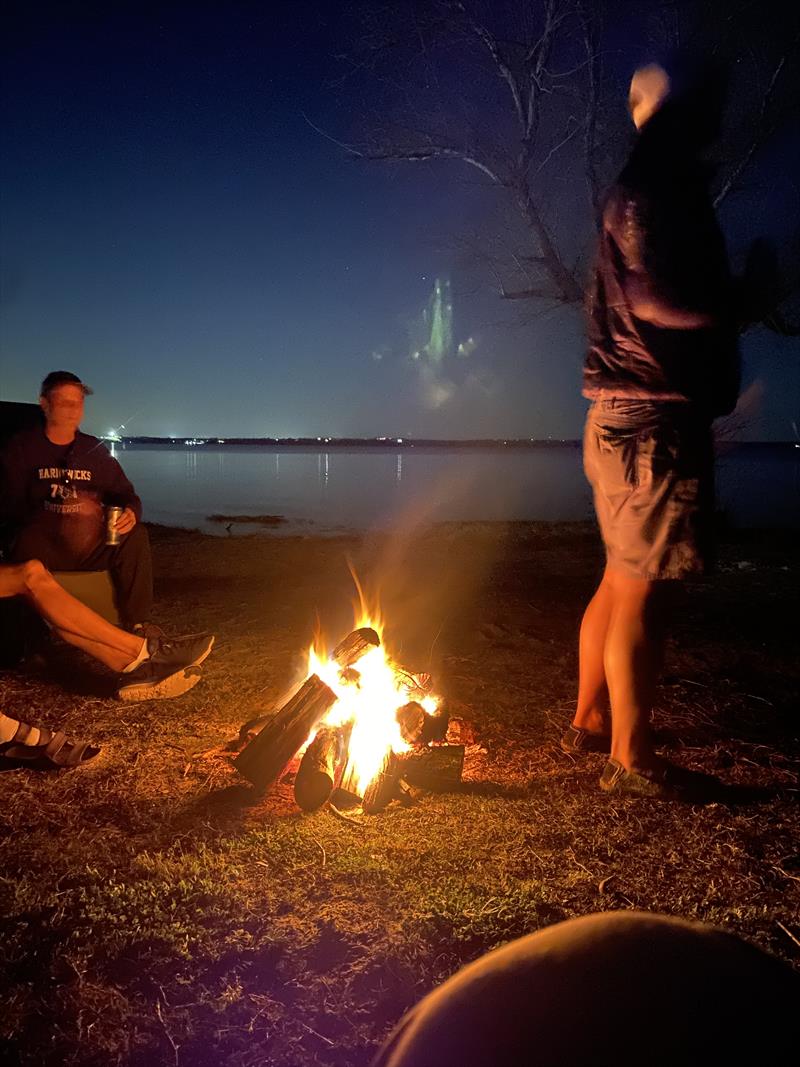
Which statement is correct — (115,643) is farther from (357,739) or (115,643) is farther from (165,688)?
(357,739)

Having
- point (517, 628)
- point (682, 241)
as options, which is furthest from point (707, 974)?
point (517, 628)

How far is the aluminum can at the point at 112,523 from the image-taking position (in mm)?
4426

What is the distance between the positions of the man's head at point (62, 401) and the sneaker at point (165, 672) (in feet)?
5.00

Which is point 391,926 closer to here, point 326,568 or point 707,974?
point 707,974

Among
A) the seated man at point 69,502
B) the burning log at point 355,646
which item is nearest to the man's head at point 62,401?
the seated man at point 69,502

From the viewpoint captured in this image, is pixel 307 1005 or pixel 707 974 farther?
pixel 307 1005

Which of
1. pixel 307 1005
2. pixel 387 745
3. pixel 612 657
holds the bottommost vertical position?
pixel 307 1005

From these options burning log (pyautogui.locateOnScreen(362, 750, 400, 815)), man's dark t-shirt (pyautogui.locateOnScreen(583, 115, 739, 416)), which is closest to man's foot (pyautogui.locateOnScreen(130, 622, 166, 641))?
burning log (pyautogui.locateOnScreen(362, 750, 400, 815))

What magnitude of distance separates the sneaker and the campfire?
2.91 feet

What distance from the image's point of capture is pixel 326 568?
9250mm

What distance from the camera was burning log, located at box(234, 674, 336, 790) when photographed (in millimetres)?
2939

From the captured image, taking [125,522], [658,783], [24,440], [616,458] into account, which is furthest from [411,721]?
[24,440]

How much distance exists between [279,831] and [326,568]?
668 centimetres

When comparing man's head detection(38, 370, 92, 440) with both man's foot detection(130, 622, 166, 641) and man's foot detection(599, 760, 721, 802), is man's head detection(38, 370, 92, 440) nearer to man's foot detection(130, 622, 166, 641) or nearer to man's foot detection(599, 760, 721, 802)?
man's foot detection(130, 622, 166, 641)
